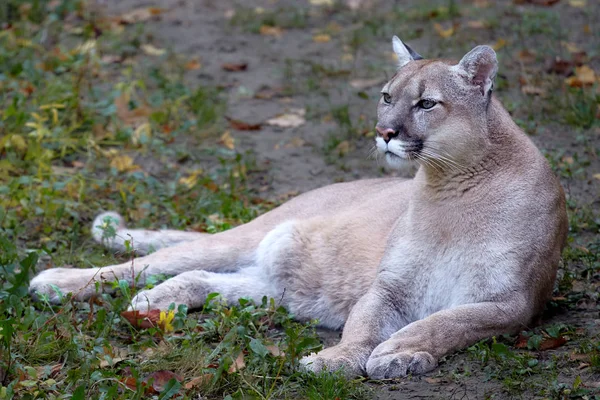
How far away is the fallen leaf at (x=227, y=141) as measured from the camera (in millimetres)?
7312

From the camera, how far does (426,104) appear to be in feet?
14.8

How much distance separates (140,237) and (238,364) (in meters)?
2.00

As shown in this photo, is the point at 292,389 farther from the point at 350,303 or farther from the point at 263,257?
the point at 263,257

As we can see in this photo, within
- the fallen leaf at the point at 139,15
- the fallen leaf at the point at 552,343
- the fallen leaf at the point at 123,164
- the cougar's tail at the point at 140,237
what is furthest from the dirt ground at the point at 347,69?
the cougar's tail at the point at 140,237

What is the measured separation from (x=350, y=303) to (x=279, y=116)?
3058 millimetres

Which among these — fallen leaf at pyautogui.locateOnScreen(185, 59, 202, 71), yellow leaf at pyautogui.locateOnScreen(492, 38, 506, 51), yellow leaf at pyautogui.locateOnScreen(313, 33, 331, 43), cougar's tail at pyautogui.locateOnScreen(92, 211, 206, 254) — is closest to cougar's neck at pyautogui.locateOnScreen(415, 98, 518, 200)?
cougar's tail at pyautogui.locateOnScreen(92, 211, 206, 254)

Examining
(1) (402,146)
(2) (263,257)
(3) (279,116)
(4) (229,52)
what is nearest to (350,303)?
(2) (263,257)

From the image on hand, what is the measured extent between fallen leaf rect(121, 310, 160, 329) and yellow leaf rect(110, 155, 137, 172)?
2.39 m

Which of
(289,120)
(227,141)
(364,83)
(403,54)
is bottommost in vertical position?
(227,141)

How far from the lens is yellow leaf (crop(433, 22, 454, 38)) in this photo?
8680 mm

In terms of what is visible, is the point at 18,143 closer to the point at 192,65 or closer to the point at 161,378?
the point at 192,65

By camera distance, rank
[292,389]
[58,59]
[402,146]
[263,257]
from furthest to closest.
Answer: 1. [58,59]
2. [263,257]
3. [402,146]
4. [292,389]

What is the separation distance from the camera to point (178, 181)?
6.82 metres

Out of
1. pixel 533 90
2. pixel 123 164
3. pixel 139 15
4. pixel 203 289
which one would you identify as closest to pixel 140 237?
pixel 203 289
